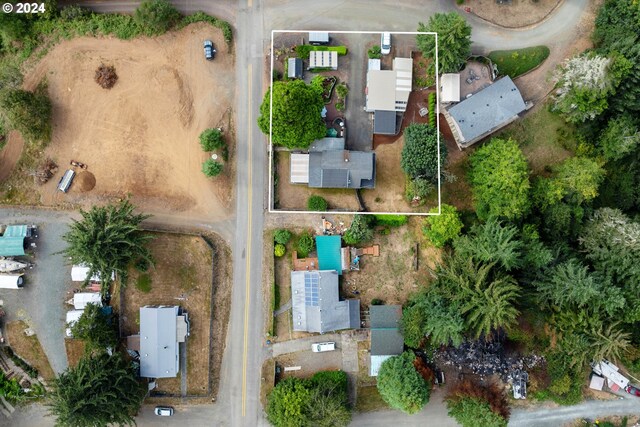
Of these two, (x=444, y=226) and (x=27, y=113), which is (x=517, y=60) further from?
(x=27, y=113)

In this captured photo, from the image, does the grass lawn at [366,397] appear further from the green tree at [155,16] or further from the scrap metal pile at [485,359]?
the green tree at [155,16]

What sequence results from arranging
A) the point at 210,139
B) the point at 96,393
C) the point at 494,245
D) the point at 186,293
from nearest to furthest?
the point at 96,393 → the point at 494,245 → the point at 210,139 → the point at 186,293

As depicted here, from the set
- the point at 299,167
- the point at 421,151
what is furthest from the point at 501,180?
the point at 299,167

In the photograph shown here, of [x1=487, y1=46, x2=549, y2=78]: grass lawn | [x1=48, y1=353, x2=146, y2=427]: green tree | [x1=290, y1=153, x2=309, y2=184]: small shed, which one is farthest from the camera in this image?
[x1=487, y1=46, x2=549, y2=78]: grass lawn

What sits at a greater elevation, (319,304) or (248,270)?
(248,270)

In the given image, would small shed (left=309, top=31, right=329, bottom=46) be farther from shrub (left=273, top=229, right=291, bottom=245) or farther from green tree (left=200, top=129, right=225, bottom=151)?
shrub (left=273, top=229, right=291, bottom=245)

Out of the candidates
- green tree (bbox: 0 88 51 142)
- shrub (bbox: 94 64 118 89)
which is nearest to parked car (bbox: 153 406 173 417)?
green tree (bbox: 0 88 51 142)

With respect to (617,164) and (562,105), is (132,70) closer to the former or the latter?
(562,105)
